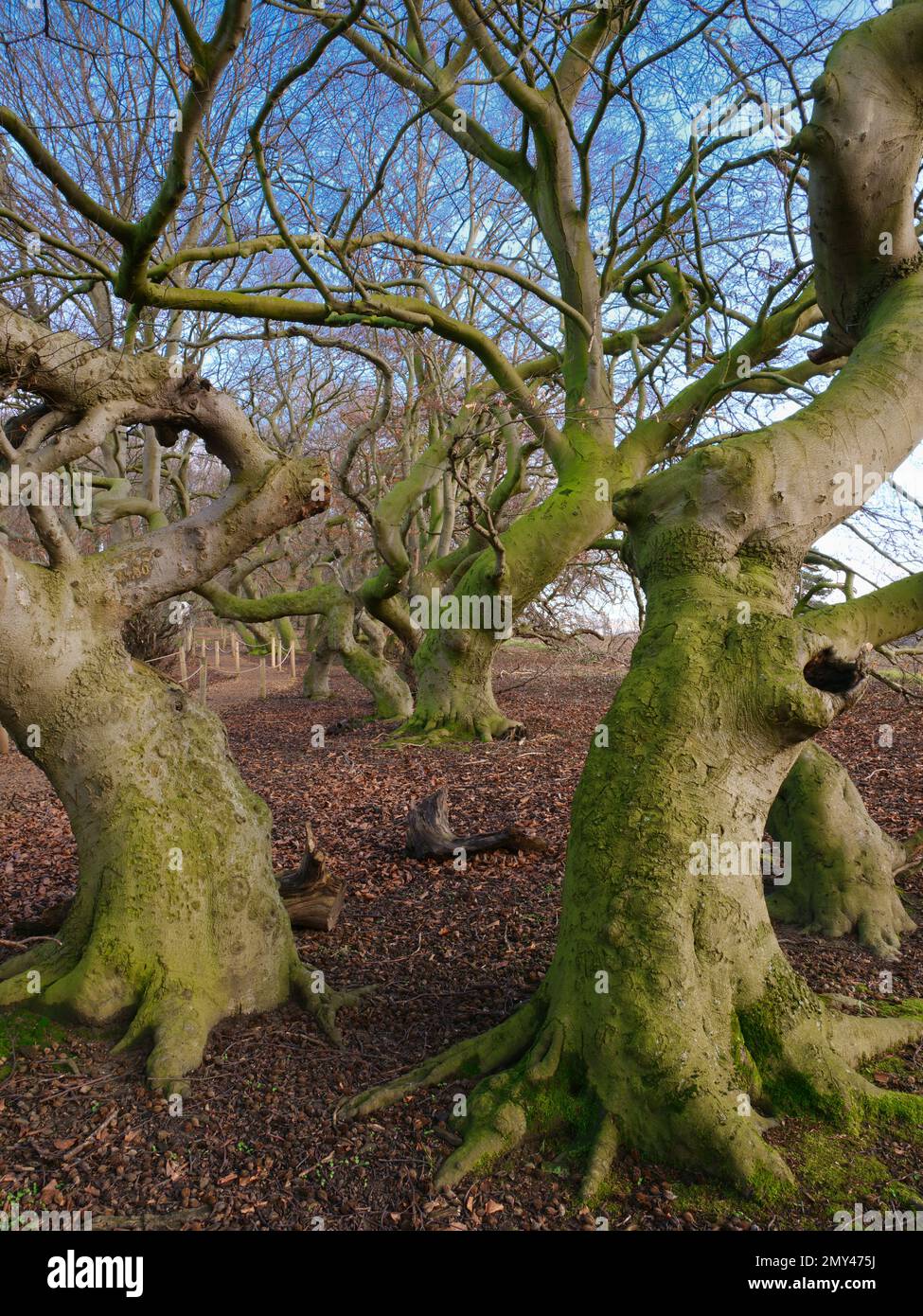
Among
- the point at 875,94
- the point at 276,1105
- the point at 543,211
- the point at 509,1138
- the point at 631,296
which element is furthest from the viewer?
the point at 631,296

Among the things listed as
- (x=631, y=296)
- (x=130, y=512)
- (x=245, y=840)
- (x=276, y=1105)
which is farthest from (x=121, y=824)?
(x=631, y=296)

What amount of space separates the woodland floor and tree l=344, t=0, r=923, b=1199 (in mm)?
125

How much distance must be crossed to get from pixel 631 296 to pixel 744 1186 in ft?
32.9

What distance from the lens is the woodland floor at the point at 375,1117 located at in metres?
2.61

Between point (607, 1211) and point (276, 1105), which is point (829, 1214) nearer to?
point (607, 1211)

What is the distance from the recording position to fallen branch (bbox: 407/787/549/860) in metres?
6.09

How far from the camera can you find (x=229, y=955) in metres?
3.78
